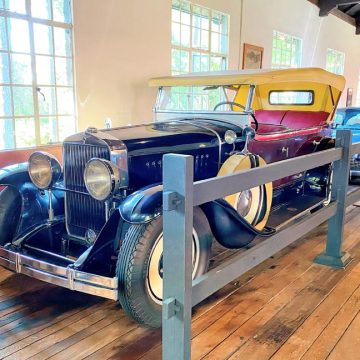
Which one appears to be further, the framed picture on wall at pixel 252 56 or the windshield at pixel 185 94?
the framed picture on wall at pixel 252 56

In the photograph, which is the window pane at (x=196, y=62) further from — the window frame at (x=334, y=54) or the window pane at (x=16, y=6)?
the window frame at (x=334, y=54)

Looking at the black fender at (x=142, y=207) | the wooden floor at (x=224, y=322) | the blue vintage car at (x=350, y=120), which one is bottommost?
the wooden floor at (x=224, y=322)

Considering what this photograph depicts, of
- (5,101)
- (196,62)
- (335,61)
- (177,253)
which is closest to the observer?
(177,253)

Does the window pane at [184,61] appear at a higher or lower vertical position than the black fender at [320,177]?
higher

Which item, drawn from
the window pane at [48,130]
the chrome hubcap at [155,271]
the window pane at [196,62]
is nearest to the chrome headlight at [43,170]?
the chrome hubcap at [155,271]

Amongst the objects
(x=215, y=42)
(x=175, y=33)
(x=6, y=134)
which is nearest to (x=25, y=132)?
(x=6, y=134)

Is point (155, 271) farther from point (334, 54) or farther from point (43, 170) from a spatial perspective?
point (334, 54)

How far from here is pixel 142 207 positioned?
6.42 ft

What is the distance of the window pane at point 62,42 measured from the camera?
16.1ft

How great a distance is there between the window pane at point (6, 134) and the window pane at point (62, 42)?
1.09 m

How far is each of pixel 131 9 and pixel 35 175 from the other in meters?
3.86

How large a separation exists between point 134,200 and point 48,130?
11.2ft

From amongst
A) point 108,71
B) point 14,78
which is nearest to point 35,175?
point 14,78

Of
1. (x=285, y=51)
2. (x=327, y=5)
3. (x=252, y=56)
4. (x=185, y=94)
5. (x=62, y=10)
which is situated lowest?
(x=185, y=94)
